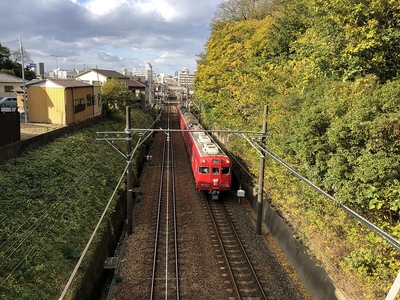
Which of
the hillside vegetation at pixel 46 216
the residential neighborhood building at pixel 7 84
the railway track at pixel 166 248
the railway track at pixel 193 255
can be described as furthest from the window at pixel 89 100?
the residential neighborhood building at pixel 7 84

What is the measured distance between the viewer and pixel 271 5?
37.8m

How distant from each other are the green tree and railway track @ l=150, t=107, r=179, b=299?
16509 mm

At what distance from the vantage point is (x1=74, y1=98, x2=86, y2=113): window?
24337 millimetres

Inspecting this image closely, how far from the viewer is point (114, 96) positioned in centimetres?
3559

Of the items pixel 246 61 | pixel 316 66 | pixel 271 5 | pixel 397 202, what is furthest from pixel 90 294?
pixel 271 5

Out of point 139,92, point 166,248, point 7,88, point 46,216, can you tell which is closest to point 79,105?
point 46,216

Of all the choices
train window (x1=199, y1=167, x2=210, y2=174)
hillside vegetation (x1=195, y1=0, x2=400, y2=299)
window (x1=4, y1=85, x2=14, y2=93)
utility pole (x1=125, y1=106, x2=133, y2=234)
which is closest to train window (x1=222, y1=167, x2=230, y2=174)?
train window (x1=199, y1=167, x2=210, y2=174)

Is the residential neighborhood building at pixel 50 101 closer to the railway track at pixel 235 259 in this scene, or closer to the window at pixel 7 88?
the railway track at pixel 235 259

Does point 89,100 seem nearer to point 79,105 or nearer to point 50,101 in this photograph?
point 79,105

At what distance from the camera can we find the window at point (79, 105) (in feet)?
79.8

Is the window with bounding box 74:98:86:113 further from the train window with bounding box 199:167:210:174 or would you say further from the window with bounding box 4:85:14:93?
the window with bounding box 4:85:14:93

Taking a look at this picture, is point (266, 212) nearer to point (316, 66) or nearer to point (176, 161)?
point (316, 66)

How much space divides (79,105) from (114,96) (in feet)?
35.1

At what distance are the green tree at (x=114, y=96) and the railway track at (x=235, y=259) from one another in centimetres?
2198
